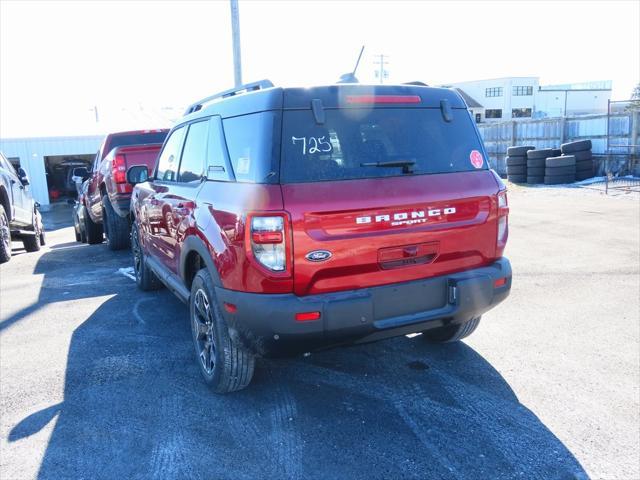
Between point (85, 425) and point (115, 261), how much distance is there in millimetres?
6015

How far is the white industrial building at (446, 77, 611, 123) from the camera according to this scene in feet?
193

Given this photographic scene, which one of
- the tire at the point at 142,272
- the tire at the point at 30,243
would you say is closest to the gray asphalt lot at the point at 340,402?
the tire at the point at 142,272

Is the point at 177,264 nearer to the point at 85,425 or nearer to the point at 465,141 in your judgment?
the point at 85,425

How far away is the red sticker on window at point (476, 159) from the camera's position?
3648 mm

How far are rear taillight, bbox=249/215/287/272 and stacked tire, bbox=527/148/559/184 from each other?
1823 cm

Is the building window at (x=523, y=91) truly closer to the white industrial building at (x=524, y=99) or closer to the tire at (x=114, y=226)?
the white industrial building at (x=524, y=99)

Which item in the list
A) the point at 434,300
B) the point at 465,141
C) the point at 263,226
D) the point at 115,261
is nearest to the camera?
the point at 263,226

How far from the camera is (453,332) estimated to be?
4.36m

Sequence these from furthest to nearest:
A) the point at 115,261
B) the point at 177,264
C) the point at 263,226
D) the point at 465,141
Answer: the point at 115,261, the point at 177,264, the point at 465,141, the point at 263,226

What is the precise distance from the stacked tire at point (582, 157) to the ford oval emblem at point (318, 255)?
18.1 meters

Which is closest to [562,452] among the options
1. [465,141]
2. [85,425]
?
[465,141]

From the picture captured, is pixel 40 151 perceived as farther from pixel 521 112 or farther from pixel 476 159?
pixel 521 112

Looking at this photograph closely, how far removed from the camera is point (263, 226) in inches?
117

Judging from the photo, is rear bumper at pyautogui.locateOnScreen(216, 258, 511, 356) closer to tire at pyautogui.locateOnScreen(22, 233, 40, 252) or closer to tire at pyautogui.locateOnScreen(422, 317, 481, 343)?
tire at pyautogui.locateOnScreen(422, 317, 481, 343)
